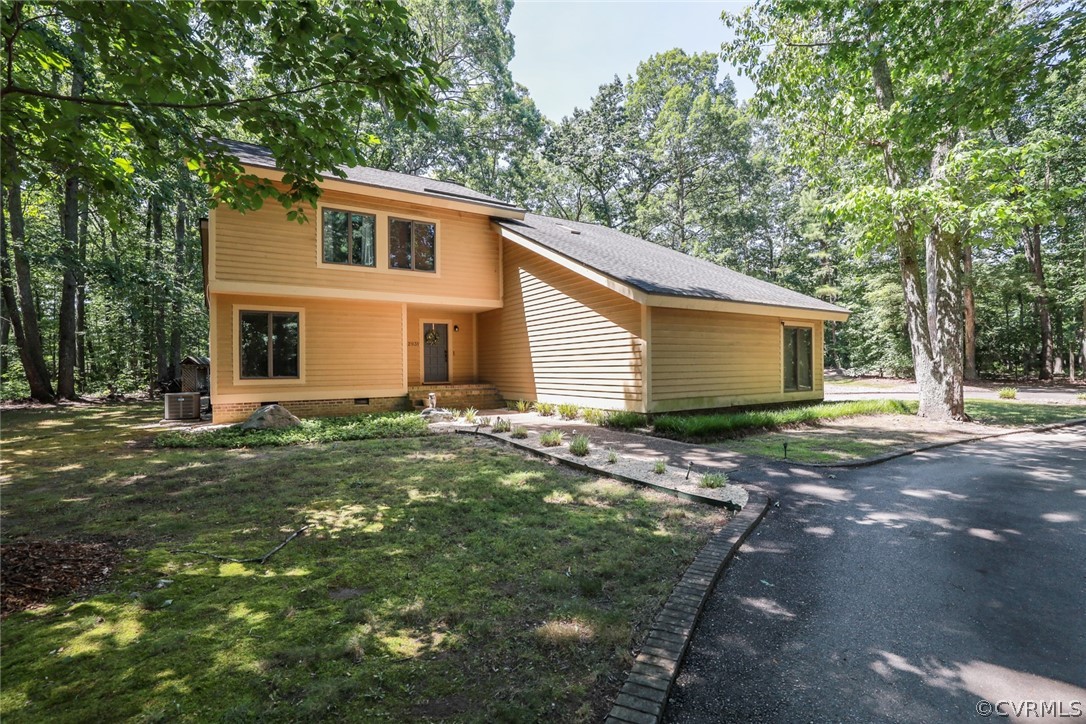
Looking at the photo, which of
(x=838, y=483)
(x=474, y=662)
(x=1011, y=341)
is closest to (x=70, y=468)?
(x=474, y=662)

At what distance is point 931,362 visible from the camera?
10.9 m

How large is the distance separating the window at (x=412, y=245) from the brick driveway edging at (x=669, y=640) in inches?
429

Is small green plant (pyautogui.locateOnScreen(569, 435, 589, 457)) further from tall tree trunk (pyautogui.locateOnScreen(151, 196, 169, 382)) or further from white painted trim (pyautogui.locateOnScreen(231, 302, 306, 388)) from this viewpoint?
tall tree trunk (pyautogui.locateOnScreen(151, 196, 169, 382))

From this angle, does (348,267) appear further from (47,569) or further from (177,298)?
(177,298)

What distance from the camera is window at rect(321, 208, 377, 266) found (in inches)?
455

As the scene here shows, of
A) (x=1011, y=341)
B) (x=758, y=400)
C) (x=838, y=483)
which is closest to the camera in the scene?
(x=838, y=483)

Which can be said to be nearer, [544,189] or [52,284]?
[52,284]

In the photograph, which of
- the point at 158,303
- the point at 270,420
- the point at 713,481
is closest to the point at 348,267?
the point at 270,420

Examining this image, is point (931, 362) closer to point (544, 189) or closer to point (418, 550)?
point (418, 550)

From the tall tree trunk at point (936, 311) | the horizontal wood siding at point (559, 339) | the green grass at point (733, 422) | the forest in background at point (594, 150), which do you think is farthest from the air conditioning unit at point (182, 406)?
the tall tree trunk at point (936, 311)

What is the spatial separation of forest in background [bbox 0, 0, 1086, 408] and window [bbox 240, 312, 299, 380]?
3005 mm

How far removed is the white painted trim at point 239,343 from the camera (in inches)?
431

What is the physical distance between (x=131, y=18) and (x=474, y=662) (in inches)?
182

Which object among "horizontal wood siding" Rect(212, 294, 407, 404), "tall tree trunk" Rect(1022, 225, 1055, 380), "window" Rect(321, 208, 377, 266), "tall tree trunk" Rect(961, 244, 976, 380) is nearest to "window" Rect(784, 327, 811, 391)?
"horizontal wood siding" Rect(212, 294, 407, 404)
